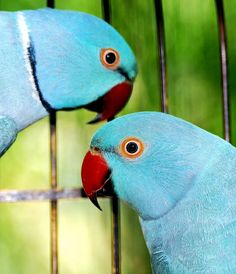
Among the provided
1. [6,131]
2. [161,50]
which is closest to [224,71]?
[161,50]

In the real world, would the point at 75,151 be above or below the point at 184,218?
below

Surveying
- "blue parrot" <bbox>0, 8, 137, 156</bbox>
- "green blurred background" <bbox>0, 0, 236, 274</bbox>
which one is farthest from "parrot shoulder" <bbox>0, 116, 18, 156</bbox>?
"green blurred background" <bbox>0, 0, 236, 274</bbox>

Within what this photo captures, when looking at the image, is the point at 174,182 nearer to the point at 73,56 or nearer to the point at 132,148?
the point at 132,148

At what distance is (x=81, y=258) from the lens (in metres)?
2.27

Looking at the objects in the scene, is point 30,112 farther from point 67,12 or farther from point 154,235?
point 154,235

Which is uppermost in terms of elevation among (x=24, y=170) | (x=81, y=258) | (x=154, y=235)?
(x=154, y=235)

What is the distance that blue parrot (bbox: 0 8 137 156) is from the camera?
1367 millimetres

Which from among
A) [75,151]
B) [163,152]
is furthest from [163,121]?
[75,151]

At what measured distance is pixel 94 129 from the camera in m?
2.21

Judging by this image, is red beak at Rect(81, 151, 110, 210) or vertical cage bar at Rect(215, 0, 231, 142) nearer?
red beak at Rect(81, 151, 110, 210)

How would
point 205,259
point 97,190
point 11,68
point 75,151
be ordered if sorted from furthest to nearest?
point 75,151 < point 11,68 < point 97,190 < point 205,259

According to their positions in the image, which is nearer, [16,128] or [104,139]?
[104,139]

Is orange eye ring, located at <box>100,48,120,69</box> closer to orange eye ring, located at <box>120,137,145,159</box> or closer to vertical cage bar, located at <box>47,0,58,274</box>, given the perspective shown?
vertical cage bar, located at <box>47,0,58,274</box>

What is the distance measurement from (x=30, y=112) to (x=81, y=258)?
984mm
